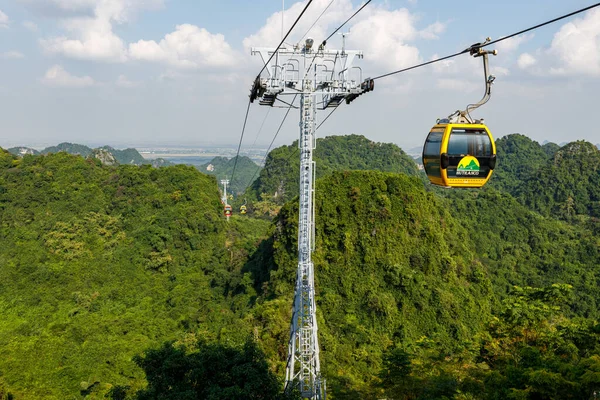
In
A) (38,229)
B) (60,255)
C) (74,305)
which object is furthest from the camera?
(38,229)

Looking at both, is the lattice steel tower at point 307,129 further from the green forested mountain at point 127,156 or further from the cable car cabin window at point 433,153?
the green forested mountain at point 127,156

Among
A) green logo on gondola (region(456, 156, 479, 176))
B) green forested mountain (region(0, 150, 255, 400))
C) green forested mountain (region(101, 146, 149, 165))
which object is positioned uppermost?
green forested mountain (region(101, 146, 149, 165))

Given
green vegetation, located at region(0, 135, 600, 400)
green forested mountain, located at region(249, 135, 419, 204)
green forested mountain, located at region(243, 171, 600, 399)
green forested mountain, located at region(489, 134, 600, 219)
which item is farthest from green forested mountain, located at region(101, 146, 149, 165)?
green forested mountain, located at region(243, 171, 600, 399)

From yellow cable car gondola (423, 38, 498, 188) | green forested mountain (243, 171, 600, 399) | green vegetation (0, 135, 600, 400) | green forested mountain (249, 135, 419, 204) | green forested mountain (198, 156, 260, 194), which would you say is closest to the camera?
yellow cable car gondola (423, 38, 498, 188)

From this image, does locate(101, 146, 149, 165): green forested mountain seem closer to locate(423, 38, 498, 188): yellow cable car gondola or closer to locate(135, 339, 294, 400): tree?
locate(135, 339, 294, 400): tree

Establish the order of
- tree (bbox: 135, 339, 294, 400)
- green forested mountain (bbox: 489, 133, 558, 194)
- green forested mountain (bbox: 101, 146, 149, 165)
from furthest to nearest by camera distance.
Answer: green forested mountain (bbox: 101, 146, 149, 165)
green forested mountain (bbox: 489, 133, 558, 194)
tree (bbox: 135, 339, 294, 400)

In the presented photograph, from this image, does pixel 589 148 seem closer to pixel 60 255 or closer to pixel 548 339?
pixel 548 339

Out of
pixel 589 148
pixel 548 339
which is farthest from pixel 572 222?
pixel 548 339
